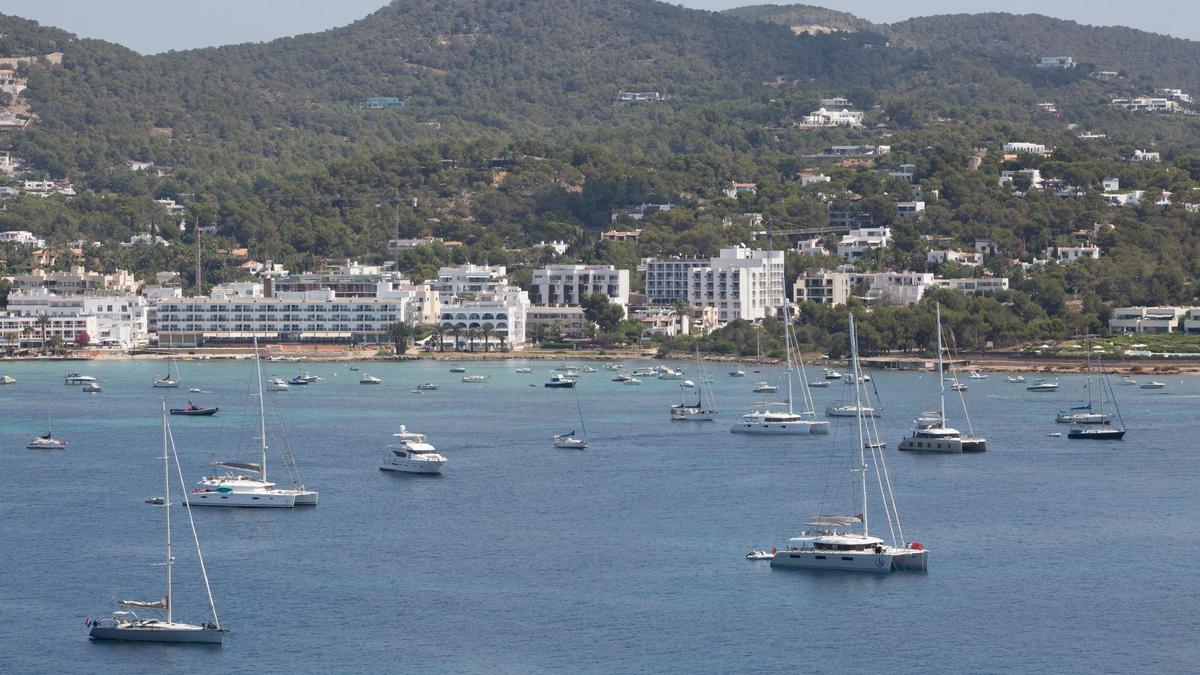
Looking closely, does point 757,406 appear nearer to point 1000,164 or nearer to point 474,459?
point 474,459

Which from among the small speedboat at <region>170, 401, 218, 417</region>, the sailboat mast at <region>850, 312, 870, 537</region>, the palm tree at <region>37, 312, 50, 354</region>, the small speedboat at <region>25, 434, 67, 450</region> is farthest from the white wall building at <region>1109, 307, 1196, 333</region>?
the small speedboat at <region>25, 434, 67, 450</region>

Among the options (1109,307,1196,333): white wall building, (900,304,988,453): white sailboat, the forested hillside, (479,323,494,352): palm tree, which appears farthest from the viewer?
the forested hillside

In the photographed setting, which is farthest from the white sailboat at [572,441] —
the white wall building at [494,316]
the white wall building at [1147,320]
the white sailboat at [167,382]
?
the white wall building at [494,316]

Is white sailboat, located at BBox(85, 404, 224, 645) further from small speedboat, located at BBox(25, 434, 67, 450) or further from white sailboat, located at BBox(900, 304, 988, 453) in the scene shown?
white sailboat, located at BBox(900, 304, 988, 453)

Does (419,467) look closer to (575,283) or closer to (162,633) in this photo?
(162,633)

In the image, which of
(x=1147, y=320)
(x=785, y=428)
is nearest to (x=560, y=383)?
(x=785, y=428)

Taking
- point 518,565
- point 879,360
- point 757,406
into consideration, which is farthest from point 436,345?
point 518,565

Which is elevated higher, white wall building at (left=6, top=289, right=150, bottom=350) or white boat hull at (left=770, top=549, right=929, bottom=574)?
white wall building at (left=6, top=289, right=150, bottom=350)
